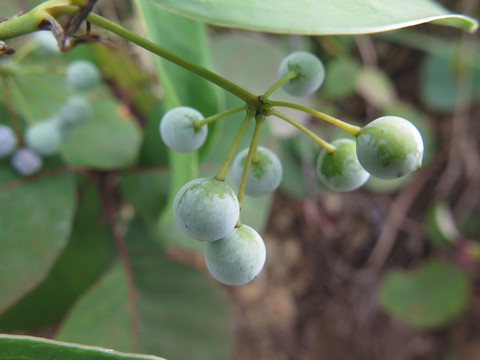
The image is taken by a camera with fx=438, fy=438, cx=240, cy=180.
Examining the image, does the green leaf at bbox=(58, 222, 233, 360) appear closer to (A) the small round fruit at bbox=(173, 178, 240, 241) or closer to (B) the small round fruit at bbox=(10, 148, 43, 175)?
(B) the small round fruit at bbox=(10, 148, 43, 175)

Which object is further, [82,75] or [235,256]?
[82,75]

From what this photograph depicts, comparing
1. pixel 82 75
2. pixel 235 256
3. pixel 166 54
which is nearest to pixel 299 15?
pixel 166 54

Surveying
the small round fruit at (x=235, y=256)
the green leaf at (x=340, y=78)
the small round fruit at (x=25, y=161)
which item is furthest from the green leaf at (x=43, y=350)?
the green leaf at (x=340, y=78)

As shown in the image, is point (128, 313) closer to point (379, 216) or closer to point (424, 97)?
point (379, 216)

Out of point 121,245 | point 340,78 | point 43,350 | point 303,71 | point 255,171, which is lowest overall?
point 121,245

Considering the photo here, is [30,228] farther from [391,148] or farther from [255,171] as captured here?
[391,148]

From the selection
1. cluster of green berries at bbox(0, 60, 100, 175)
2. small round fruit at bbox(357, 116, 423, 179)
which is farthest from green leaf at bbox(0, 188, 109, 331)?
small round fruit at bbox(357, 116, 423, 179)

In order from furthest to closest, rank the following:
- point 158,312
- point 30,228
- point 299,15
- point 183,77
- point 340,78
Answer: point 340,78
point 158,312
point 30,228
point 183,77
point 299,15
